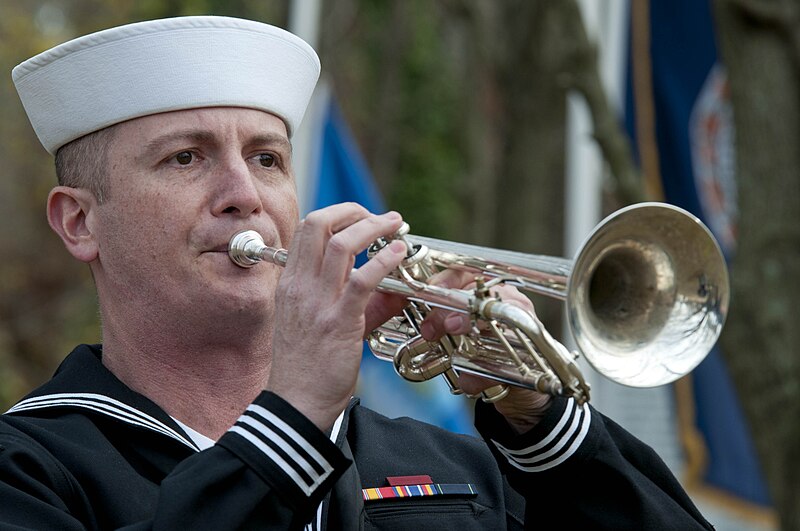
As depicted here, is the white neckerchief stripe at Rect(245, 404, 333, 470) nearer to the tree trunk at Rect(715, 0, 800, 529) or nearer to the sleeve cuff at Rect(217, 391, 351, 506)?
the sleeve cuff at Rect(217, 391, 351, 506)

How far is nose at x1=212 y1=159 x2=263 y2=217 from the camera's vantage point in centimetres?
311

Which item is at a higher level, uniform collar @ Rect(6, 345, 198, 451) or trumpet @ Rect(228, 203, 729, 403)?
trumpet @ Rect(228, 203, 729, 403)

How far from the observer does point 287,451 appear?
2.59 metres

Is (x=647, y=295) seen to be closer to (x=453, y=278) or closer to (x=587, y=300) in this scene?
(x=587, y=300)

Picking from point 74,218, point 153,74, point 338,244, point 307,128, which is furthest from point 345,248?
point 307,128

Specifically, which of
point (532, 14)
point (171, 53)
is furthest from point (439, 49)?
point (171, 53)

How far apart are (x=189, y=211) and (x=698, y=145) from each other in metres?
4.63

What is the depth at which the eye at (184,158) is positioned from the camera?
3.18 metres

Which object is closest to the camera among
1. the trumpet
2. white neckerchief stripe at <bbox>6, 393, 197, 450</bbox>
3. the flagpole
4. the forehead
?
the trumpet

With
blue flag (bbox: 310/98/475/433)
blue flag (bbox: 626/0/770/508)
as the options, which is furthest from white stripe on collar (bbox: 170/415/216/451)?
blue flag (bbox: 310/98/475/433)

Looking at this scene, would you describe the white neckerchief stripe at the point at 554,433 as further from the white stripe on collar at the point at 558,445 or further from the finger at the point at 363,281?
the finger at the point at 363,281

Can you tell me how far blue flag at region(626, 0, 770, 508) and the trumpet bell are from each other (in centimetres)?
408

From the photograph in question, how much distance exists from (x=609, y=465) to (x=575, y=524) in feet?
0.51

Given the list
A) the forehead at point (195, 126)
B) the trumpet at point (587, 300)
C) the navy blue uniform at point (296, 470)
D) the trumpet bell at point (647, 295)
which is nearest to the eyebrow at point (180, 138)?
the forehead at point (195, 126)
